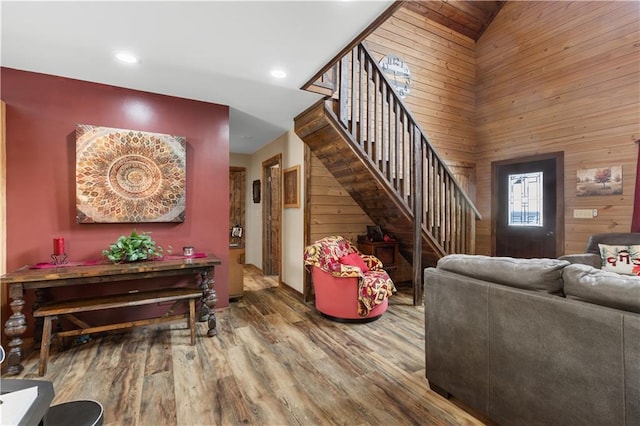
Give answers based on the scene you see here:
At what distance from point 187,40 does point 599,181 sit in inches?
204

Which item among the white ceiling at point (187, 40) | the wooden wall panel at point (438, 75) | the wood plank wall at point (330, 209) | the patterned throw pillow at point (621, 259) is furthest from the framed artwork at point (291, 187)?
the patterned throw pillow at point (621, 259)

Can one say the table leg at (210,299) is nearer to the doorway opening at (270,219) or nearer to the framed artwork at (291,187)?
the framed artwork at (291,187)

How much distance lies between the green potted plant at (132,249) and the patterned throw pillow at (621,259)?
484 centimetres

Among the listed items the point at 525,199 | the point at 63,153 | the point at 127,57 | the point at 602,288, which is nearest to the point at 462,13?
the point at 525,199

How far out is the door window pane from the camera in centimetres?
485

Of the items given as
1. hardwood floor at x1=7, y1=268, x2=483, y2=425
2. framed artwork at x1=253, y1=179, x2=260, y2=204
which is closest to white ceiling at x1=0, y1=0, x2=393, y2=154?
hardwood floor at x1=7, y1=268, x2=483, y2=425

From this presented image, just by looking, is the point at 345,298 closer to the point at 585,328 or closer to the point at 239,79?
the point at 585,328

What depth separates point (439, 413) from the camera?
178cm

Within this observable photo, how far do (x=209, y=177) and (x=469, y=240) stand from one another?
3.60 meters

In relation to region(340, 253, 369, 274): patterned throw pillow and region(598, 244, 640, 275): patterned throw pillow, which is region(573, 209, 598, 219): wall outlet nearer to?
region(598, 244, 640, 275): patterned throw pillow

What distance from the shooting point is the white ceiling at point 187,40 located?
5.96ft

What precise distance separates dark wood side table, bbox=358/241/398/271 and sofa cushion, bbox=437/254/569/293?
2233mm

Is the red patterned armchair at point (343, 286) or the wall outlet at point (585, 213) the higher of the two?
the wall outlet at point (585, 213)

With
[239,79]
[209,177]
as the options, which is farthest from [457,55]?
[209,177]
